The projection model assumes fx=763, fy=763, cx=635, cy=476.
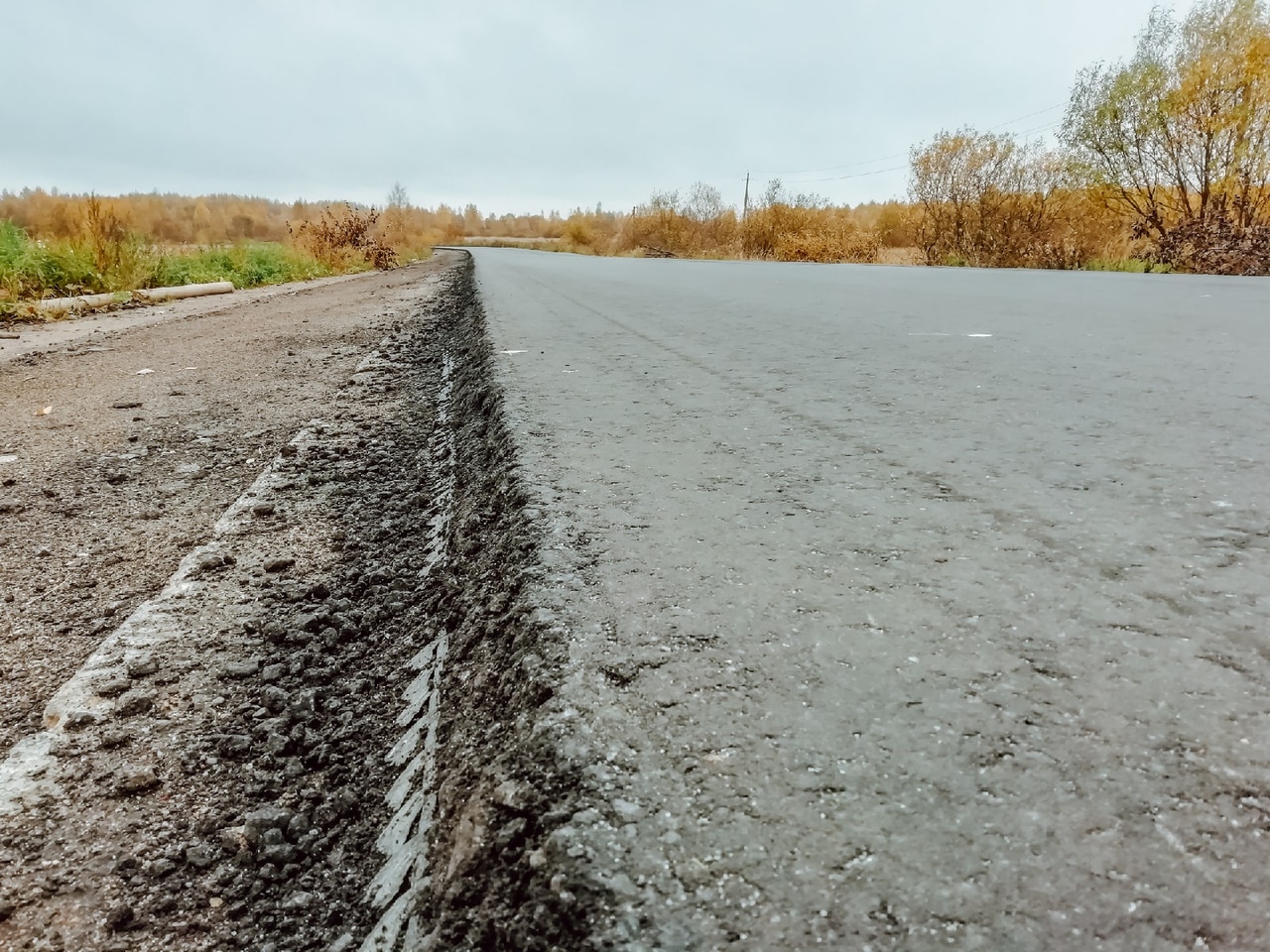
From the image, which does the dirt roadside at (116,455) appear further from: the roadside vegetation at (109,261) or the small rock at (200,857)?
the roadside vegetation at (109,261)

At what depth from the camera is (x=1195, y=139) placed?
1372 cm

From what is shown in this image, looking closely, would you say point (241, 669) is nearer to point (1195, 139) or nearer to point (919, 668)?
point (919, 668)

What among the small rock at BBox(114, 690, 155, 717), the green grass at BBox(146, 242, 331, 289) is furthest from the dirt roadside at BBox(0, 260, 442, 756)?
the green grass at BBox(146, 242, 331, 289)

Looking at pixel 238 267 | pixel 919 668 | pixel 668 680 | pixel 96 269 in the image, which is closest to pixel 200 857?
pixel 668 680

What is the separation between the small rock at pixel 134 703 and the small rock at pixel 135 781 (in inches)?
5.6

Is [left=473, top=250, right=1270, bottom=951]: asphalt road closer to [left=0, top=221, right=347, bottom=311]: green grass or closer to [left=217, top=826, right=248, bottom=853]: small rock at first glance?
[left=217, top=826, right=248, bottom=853]: small rock

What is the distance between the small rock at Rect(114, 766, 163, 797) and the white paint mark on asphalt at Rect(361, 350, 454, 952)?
0.32 meters

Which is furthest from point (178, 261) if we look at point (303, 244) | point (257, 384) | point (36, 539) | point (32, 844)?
point (32, 844)

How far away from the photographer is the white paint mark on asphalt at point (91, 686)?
39.2 inches

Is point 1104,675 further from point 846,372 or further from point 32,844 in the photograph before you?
point 846,372

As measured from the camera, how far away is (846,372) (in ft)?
8.44

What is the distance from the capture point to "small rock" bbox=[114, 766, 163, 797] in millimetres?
984

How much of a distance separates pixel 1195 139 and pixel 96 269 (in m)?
17.4

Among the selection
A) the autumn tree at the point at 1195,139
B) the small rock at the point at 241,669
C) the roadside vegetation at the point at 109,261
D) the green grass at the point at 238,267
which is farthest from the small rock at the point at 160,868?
the autumn tree at the point at 1195,139
